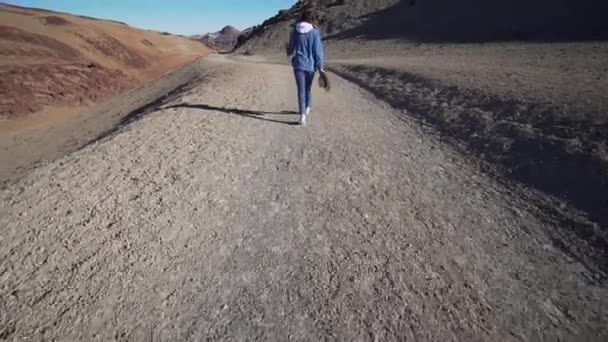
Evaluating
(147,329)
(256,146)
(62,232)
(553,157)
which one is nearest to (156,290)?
(147,329)

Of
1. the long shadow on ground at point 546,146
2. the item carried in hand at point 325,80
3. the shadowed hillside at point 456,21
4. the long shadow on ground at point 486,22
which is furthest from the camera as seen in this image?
the shadowed hillside at point 456,21

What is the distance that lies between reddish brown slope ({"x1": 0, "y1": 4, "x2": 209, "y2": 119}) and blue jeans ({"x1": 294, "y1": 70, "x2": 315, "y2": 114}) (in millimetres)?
22330

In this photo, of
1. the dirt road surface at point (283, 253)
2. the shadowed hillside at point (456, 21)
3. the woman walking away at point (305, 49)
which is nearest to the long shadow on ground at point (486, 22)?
the shadowed hillside at point (456, 21)

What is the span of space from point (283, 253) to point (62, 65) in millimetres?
33726

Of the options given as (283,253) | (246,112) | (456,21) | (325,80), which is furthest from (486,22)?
(283,253)

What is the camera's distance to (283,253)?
3.82 m

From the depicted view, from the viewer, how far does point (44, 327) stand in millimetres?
2969

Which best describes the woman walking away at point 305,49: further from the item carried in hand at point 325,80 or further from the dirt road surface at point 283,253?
the dirt road surface at point 283,253

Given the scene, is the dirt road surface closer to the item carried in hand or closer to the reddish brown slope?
the item carried in hand

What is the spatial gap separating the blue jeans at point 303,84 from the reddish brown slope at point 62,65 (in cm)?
2233

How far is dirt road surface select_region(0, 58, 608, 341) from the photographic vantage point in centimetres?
299

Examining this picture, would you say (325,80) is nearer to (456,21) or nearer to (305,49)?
(305,49)

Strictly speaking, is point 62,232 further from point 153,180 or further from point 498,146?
point 498,146

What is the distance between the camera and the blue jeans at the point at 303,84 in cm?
721
